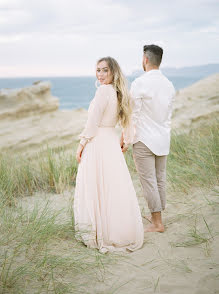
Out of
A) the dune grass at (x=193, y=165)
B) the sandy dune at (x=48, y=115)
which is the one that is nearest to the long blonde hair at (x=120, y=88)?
the dune grass at (x=193, y=165)

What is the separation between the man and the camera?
10.4 ft

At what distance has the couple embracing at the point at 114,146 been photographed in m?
3.04

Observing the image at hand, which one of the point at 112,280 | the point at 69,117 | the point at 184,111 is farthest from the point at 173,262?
the point at 69,117

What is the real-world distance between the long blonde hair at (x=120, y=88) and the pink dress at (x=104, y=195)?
8 cm

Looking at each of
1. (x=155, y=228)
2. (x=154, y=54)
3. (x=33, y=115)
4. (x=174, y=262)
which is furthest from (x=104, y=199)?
(x=33, y=115)

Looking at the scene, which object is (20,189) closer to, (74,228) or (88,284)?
(74,228)

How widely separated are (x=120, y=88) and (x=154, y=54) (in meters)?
0.55

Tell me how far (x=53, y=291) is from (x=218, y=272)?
1.28m

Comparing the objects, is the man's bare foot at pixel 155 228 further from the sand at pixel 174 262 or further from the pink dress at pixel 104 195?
the pink dress at pixel 104 195

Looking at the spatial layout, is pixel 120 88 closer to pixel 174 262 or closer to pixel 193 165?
pixel 174 262

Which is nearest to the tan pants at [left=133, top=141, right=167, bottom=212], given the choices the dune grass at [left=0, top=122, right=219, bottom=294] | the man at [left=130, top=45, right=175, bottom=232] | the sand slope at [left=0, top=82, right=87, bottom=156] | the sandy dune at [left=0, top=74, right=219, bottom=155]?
the man at [left=130, top=45, right=175, bottom=232]

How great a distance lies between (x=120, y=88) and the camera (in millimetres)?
3039

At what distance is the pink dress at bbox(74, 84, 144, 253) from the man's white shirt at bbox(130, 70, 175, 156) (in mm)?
275

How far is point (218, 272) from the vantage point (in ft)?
8.13
